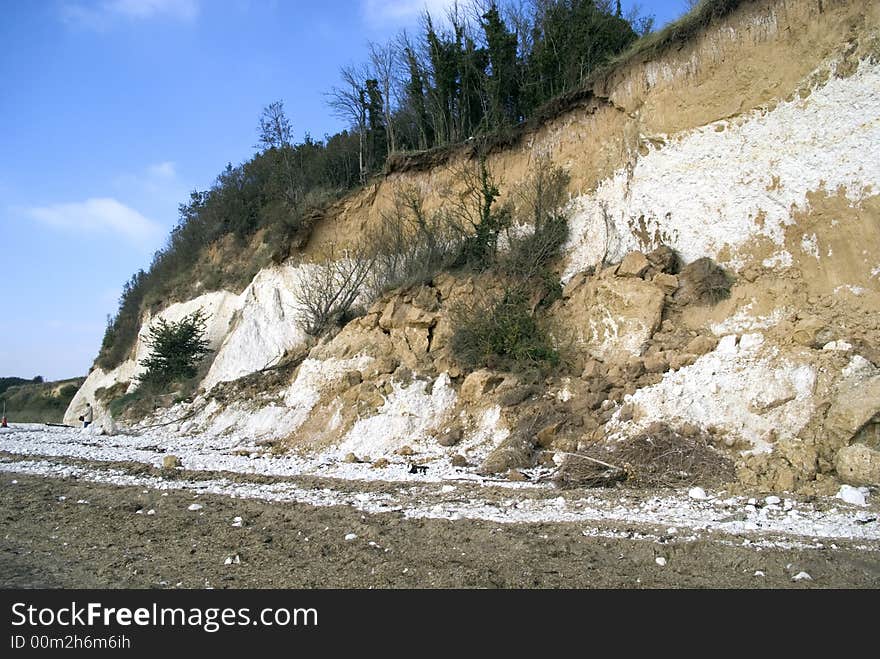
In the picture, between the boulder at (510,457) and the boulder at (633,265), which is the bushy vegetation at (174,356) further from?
the boulder at (633,265)

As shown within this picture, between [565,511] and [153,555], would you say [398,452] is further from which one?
[153,555]

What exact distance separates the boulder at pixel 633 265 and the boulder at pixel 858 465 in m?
6.78

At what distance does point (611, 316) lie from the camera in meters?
14.8

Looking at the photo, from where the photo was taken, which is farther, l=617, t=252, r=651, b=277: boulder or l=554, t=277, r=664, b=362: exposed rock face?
l=617, t=252, r=651, b=277: boulder

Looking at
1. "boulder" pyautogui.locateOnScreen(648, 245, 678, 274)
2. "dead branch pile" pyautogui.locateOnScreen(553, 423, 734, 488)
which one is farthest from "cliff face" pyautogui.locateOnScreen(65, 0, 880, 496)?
"dead branch pile" pyautogui.locateOnScreen(553, 423, 734, 488)

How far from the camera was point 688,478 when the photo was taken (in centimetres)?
976

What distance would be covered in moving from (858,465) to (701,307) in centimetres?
562

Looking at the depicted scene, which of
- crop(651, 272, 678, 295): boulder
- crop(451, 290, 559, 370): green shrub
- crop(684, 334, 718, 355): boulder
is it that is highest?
crop(651, 272, 678, 295): boulder

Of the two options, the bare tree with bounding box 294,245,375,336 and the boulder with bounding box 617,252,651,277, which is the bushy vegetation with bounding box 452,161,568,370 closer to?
the boulder with bounding box 617,252,651,277

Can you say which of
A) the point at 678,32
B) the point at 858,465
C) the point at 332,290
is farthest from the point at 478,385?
the point at 678,32

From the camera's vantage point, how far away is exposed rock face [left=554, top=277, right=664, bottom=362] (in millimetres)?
14117

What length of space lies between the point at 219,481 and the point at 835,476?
9567mm

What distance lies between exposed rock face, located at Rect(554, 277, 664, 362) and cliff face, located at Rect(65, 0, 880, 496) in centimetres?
5

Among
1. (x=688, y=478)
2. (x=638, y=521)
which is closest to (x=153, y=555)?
(x=638, y=521)
